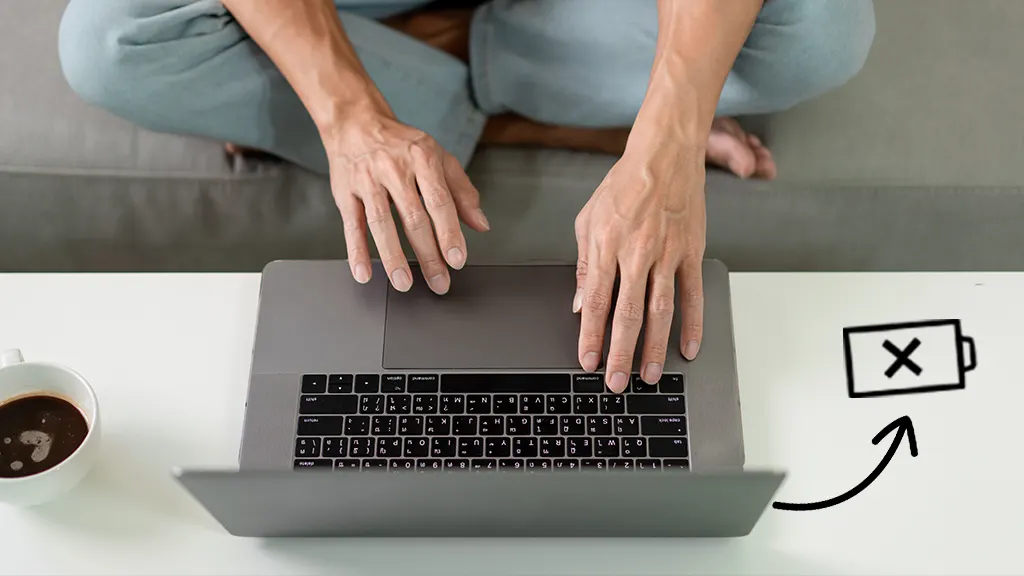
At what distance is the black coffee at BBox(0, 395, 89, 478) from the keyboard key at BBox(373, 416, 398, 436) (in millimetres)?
252

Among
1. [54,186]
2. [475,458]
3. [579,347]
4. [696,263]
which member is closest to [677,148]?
[696,263]

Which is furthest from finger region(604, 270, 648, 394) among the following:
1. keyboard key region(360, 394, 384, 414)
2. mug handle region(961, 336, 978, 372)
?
mug handle region(961, 336, 978, 372)

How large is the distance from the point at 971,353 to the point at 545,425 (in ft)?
1.45

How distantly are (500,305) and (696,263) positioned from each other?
0.19 metres

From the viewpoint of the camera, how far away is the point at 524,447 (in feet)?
2.65

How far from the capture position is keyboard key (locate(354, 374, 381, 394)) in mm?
842

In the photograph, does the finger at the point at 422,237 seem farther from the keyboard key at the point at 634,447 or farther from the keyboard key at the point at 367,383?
the keyboard key at the point at 634,447

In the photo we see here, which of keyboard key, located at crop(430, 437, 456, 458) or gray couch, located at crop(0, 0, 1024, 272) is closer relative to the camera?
keyboard key, located at crop(430, 437, 456, 458)

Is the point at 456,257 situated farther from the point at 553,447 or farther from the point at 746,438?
the point at 746,438

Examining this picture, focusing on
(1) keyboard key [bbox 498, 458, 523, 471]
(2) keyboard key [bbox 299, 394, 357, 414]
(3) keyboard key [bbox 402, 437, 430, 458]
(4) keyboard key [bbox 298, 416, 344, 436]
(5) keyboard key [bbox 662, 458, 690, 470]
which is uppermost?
(2) keyboard key [bbox 299, 394, 357, 414]

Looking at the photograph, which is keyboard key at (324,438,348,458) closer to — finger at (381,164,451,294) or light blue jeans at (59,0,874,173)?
finger at (381,164,451,294)

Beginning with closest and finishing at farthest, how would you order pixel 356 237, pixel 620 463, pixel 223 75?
pixel 620 463 → pixel 356 237 → pixel 223 75

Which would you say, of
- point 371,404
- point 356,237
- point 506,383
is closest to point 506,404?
point 506,383

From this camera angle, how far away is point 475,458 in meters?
0.81
